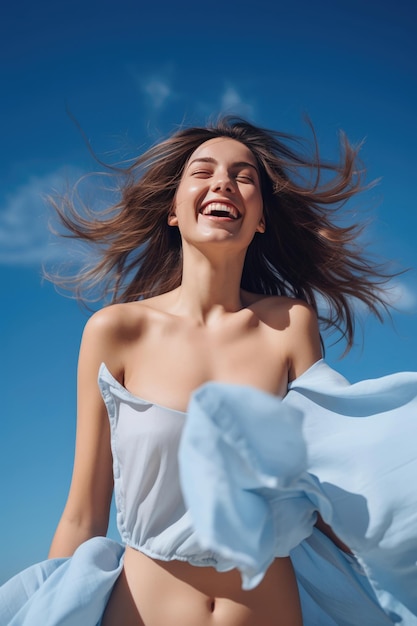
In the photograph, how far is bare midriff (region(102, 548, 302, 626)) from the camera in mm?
2221

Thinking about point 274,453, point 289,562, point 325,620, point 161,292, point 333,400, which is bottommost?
point 325,620

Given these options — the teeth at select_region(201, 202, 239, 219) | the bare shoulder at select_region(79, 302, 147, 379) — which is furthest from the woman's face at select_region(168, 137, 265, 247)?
the bare shoulder at select_region(79, 302, 147, 379)

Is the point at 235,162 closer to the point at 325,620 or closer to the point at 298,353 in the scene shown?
the point at 298,353

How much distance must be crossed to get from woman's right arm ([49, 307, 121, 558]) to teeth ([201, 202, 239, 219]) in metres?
0.53

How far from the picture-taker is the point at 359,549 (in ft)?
6.99

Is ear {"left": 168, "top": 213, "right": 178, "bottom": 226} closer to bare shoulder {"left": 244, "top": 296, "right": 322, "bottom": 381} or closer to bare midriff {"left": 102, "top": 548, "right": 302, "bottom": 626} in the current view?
bare shoulder {"left": 244, "top": 296, "right": 322, "bottom": 381}

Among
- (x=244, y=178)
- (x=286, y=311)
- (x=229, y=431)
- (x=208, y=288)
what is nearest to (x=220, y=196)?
(x=244, y=178)

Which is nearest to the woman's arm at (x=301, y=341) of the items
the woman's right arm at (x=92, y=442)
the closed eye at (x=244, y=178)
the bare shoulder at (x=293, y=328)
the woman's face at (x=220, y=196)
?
the bare shoulder at (x=293, y=328)

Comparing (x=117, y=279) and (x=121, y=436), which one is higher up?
(x=117, y=279)

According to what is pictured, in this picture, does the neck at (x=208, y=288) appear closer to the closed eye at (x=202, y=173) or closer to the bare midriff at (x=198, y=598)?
the closed eye at (x=202, y=173)

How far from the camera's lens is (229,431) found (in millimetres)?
1555

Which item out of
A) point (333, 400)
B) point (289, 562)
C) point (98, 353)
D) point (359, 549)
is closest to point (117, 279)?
point (98, 353)

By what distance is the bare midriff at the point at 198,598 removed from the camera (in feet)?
7.29

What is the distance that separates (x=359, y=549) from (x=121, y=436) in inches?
33.5
